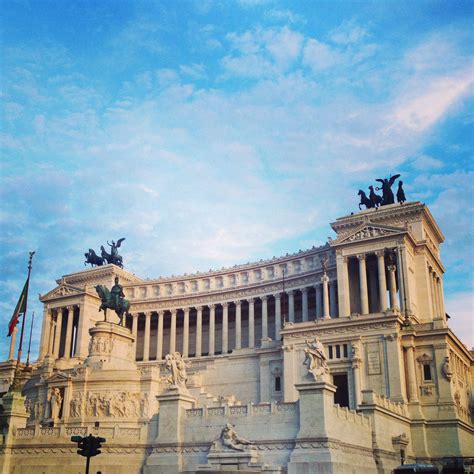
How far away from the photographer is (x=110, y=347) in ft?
220

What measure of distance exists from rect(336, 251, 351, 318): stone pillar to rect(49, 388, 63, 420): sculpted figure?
32.0 m

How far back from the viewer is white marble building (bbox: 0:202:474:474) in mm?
42219

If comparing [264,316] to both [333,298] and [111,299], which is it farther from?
[111,299]

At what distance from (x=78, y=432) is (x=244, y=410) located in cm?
1386

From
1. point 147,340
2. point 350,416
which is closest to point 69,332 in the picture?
point 147,340

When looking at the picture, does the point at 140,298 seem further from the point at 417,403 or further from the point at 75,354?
the point at 417,403

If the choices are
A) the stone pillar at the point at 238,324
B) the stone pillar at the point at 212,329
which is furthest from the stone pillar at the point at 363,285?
the stone pillar at the point at 212,329

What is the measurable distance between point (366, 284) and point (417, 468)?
38720 millimetres

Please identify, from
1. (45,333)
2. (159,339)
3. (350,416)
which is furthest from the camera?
(45,333)

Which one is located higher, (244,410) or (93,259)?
(93,259)

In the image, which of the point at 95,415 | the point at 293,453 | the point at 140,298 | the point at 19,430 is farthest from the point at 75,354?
the point at 293,453

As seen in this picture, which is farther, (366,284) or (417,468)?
(366,284)

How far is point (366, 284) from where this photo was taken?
247 feet

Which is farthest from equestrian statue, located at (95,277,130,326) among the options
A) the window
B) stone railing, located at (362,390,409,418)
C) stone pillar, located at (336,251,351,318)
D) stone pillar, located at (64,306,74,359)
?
the window
